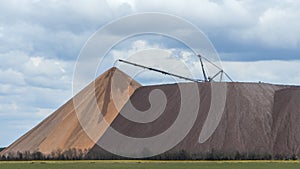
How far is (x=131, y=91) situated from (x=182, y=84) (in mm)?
16071

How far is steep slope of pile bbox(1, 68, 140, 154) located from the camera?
525ft

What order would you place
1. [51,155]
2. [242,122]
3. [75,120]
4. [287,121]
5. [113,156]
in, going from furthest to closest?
1. [75,120]
2. [287,121]
3. [242,122]
4. [51,155]
5. [113,156]

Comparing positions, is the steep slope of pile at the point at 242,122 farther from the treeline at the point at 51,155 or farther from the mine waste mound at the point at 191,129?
the treeline at the point at 51,155

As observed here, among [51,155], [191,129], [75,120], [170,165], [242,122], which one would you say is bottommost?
[170,165]

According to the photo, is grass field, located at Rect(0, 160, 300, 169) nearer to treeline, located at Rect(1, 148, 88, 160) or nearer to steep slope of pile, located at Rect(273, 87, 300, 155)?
treeline, located at Rect(1, 148, 88, 160)

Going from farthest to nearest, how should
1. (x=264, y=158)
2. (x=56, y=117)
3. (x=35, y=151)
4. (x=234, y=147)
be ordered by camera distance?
1. (x=56, y=117)
2. (x=35, y=151)
3. (x=234, y=147)
4. (x=264, y=158)

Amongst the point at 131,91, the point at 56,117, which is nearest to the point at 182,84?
the point at 131,91

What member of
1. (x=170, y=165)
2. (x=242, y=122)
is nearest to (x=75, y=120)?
(x=242, y=122)

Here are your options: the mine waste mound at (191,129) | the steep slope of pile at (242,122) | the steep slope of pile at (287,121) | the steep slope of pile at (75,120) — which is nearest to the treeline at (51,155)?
the mine waste mound at (191,129)

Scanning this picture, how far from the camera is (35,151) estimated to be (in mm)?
155500

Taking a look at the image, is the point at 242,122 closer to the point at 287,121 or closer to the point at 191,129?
the point at 287,121

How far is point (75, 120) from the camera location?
169500mm

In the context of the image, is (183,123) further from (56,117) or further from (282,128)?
(56,117)

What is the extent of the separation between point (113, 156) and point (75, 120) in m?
28.4
